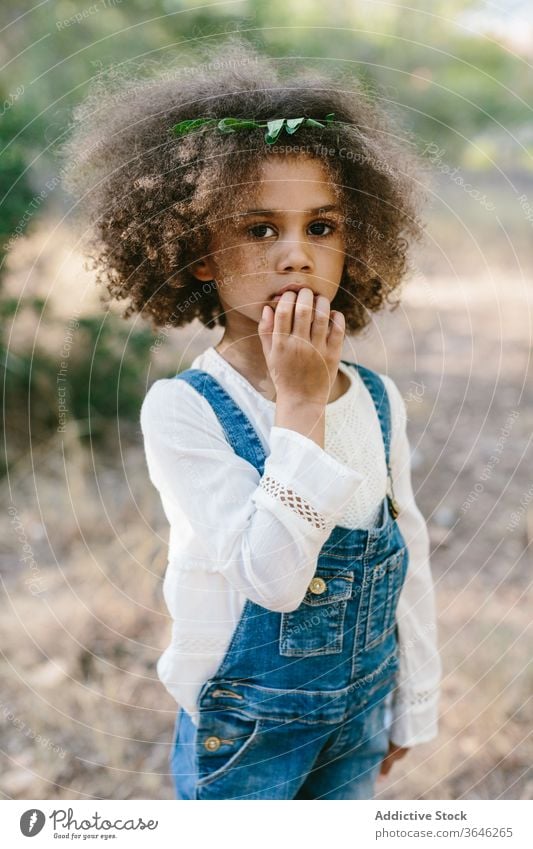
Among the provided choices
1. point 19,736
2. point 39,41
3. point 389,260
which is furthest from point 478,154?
point 19,736

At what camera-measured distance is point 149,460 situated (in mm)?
588

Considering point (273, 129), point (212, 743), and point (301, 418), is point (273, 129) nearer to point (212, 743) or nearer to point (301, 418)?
point (301, 418)

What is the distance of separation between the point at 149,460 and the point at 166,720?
580 mm

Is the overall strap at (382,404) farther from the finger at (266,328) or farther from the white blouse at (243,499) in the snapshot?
the finger at (266,328)

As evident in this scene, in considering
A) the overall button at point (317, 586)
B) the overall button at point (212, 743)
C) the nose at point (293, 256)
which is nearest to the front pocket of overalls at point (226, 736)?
the overall button at point (212, 743)

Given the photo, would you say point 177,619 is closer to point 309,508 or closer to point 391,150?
point 309,508

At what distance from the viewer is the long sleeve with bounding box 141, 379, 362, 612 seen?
53 centimetres

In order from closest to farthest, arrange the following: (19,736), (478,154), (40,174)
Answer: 1. (19,736)
2. (40,174)
3. (478,154)

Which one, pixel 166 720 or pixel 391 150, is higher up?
pixel 391 150

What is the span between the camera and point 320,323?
0.55m

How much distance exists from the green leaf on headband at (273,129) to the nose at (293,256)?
0.07 meters

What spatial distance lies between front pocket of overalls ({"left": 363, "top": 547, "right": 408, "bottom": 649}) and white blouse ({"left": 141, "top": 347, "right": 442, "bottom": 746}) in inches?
1.5

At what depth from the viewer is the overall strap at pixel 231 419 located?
0.57m

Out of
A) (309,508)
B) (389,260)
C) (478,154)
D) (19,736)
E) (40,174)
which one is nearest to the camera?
(309,508)
